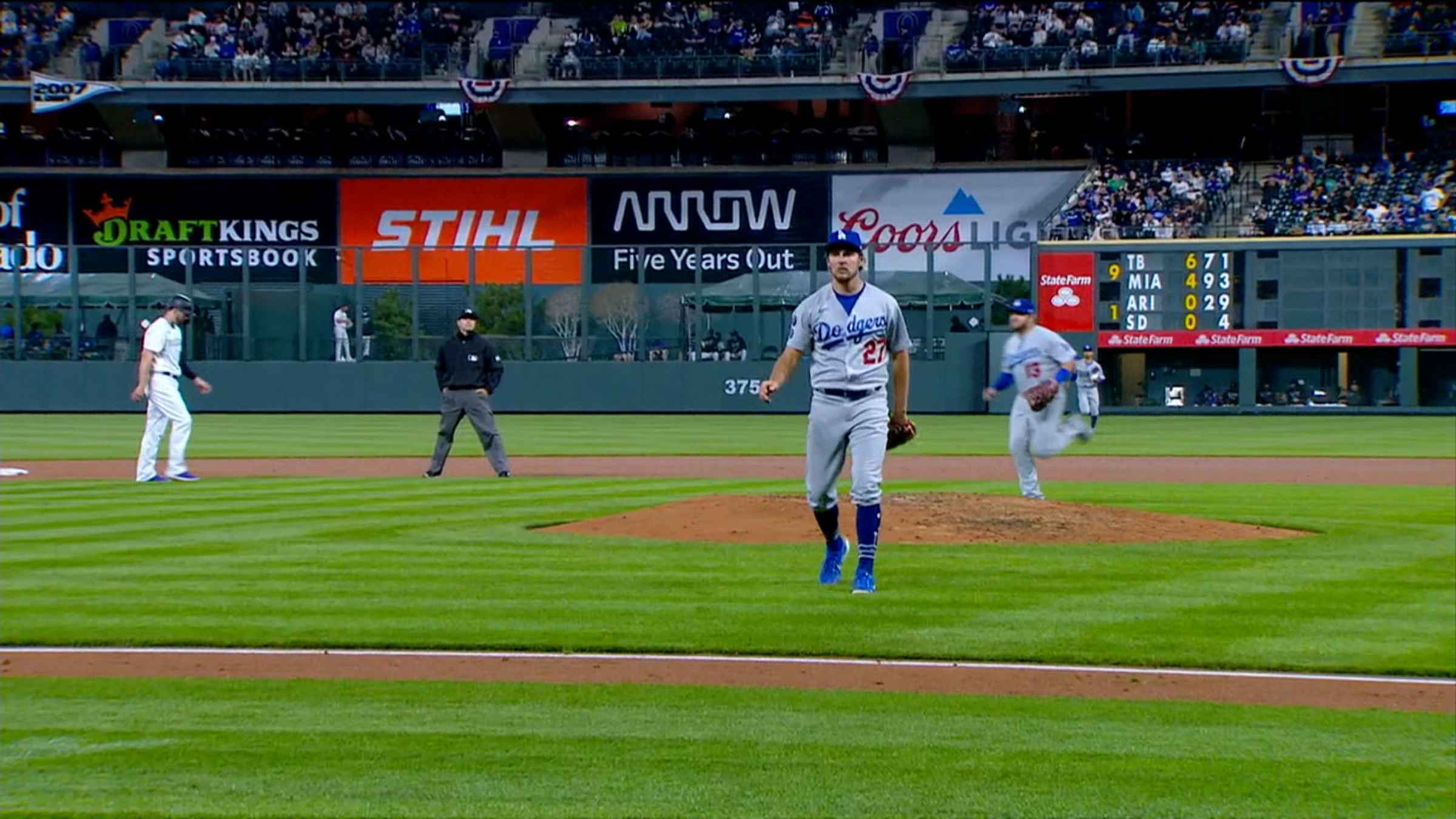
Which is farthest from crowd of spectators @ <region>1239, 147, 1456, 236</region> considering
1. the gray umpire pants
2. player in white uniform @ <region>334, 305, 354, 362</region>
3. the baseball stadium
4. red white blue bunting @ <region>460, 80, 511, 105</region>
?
the gray umpire pants

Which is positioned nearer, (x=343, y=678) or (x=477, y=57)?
(x=343, y=678)

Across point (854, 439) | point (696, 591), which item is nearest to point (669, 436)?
point (696, 591)

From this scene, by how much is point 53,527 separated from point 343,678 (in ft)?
22.1

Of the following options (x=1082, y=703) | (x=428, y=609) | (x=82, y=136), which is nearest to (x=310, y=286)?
(x=82, y=136)

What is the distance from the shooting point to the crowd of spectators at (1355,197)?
3981 cm

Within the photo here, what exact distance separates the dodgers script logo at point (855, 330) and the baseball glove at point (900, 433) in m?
0.63

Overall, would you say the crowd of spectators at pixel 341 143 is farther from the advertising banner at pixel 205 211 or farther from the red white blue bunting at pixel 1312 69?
the red white blue bunting at pixel 1312 69

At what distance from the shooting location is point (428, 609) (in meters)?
9.38

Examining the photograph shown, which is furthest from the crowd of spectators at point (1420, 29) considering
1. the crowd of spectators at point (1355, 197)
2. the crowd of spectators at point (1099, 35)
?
the crowd of spectators at point (1099, 35)

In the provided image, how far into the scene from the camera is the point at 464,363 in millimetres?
17922

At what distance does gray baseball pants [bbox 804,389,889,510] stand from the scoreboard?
102 ft

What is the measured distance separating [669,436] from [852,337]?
21.2m

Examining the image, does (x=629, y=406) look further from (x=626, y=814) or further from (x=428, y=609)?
(x=626, y=814)

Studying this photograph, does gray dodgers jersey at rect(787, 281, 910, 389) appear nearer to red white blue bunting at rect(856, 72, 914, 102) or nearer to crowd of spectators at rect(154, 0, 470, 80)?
red white blue bunting at rect(856, 72, 914, 102)
